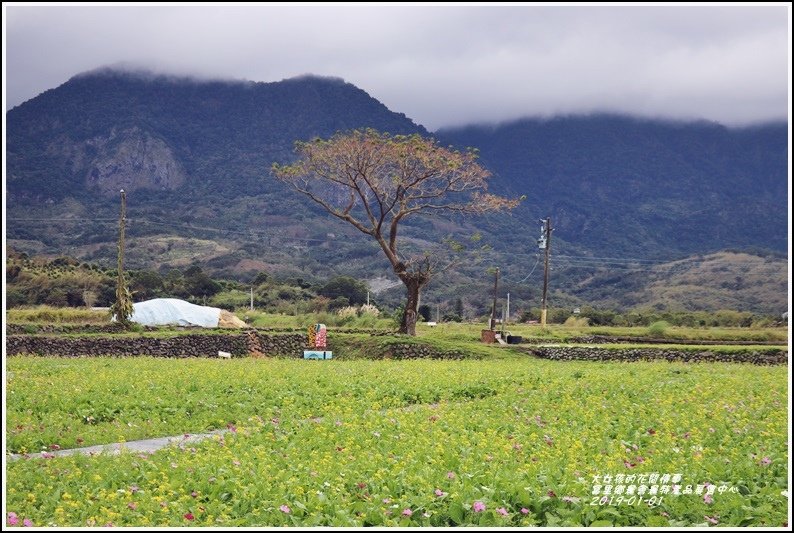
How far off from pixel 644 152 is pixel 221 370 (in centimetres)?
15862

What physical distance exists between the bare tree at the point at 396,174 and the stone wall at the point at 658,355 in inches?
225

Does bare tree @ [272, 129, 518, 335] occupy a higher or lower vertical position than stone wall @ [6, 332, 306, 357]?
higher

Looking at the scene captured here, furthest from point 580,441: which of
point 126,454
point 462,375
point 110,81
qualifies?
point 110,81

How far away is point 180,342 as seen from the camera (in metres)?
32.3

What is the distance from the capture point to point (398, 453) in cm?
1052

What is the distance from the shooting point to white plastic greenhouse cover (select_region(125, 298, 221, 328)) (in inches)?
1681

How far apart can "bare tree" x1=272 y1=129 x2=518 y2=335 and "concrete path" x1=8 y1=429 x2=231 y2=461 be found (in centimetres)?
2316

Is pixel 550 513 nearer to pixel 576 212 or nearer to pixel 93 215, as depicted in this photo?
pixel 93 215

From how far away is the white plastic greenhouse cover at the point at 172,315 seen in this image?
4269 cm

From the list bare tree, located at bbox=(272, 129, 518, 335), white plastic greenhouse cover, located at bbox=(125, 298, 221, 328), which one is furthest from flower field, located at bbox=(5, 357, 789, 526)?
white plastic greenhouse cover, located at bbox=(125, 298, 221, 328)

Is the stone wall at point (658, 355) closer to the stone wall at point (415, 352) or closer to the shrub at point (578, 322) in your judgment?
the stone wall at point (415, 352)

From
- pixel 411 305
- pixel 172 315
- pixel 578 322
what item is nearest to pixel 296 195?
pixel 578 322

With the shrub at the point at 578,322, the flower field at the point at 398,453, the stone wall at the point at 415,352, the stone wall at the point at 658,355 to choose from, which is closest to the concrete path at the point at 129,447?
the flower field at the point at 398,453

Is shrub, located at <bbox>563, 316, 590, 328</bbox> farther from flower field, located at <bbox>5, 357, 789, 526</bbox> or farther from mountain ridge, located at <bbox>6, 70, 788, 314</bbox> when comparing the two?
flower field, located at <bbox>5, 357, 789, 526</bbox>
